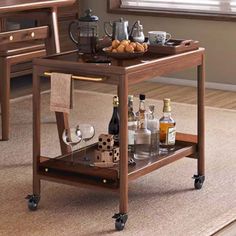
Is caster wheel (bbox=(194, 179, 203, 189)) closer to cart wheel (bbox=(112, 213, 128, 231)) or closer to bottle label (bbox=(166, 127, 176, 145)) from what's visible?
bottle label (bbox=(166, 127, 176, 145))

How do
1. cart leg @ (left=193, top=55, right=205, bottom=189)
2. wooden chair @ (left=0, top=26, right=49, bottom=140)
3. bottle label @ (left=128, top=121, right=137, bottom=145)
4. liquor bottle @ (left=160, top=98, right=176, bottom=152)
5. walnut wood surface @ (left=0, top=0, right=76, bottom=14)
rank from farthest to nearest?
wooden chair @ (left=0, top=26, right=49, bottom=140) → walnut wood surface @ (left=0, top=0, right=76, bottom=14) → cart leg @ (left=193, top=55, right=205, bottom=189) → liquor bottle @ (left=160, top=98, right=176, bottom=152) → bottle label @ (left=128, top=121, right=137, bottom=145)

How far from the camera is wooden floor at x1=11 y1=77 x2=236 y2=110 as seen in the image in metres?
5.76

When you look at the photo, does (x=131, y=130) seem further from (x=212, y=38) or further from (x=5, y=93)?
(x=212, y=38)

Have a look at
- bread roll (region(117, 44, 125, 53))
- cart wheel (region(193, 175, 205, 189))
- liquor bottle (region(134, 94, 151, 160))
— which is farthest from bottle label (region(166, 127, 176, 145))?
bread roll (region(117, 44, 125, 53))

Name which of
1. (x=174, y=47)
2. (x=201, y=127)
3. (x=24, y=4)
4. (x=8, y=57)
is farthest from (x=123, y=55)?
(x=8, y=57)

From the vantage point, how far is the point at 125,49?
11.5ft

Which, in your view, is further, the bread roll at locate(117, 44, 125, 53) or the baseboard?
the baseboard

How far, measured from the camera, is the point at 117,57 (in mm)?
3516

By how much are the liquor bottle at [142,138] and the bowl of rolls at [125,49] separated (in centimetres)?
23

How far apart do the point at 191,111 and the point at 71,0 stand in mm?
1255

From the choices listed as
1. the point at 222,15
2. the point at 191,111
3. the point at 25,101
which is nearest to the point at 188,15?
the point at 222,15

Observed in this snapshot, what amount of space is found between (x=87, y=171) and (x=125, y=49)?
0.60 m

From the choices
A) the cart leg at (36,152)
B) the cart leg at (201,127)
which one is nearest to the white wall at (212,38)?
the cart leg at (201,127)

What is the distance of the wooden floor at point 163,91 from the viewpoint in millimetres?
5758
